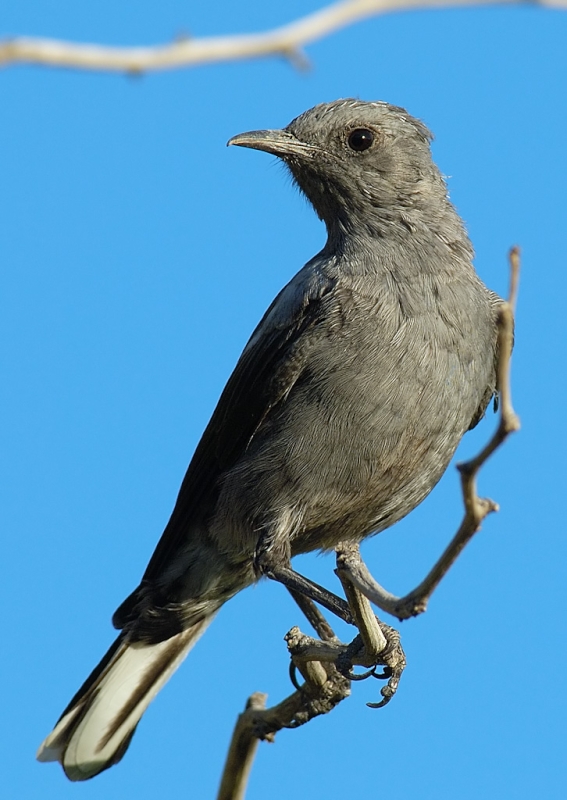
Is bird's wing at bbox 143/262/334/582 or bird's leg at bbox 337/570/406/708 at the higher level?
bird's wing at bbox 143/262/334/582

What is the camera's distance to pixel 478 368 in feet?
22.5

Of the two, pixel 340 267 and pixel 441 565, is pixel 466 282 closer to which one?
pixel 340 267

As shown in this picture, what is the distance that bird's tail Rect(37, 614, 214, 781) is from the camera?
7.95m

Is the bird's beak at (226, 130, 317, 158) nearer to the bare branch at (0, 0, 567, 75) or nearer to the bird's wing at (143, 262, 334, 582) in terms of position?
the bird's wing at (143, 262, 334, 582)

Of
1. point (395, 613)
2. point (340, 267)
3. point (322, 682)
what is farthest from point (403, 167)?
point (395, 613)

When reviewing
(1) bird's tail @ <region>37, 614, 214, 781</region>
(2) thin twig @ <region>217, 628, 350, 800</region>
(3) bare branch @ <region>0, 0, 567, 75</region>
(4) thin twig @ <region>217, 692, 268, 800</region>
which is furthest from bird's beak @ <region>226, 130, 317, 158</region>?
(3) bare branch @ <region>0, 0, 567, 75</region>

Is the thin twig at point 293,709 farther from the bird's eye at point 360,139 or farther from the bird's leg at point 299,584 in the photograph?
the bird's eye at point 360,139

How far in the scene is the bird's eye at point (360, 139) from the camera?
7457mm

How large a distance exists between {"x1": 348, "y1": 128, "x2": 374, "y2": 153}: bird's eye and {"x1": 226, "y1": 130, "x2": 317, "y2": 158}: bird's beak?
0.84ft

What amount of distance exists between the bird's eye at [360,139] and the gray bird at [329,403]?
0.04 ft

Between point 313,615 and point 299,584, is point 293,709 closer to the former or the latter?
point 299,584

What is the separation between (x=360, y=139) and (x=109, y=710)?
4438 millimetres

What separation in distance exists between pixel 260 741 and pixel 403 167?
3837 millimetres

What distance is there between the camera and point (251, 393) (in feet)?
23.7
